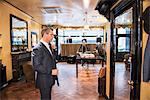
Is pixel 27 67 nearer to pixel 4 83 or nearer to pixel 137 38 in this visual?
pixel 4 83

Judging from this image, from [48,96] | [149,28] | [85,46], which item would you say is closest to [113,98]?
[48,96]

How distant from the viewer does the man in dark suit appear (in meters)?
2.91

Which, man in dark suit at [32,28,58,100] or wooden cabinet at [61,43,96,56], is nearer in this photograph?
man in dark suit at [32,28,58,100]

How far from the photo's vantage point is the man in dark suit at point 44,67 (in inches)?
114

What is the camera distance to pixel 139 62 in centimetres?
228

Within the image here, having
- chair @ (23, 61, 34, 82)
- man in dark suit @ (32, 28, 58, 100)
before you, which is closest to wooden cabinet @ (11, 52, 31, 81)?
chair @ (23, 61, 34, 82)

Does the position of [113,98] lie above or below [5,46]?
below

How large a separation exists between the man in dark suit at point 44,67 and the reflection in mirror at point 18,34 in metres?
4.74

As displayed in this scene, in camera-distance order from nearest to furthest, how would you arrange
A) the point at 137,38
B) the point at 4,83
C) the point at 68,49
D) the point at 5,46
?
1. the point at 137,38
2. the point at 4,83
3. the point at 5,46
4. the point at 68,49

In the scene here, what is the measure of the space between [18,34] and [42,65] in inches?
217

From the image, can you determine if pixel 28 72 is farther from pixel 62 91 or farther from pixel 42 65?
pixel 42 65

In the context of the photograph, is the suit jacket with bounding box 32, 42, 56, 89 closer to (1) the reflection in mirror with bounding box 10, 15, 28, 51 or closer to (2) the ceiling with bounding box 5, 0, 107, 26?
(2) the ceiling with bounding box 5, 0, 107, 26

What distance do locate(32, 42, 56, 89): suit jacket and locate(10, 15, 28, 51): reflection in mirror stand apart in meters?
4.75

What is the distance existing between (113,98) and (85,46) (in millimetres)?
9125
